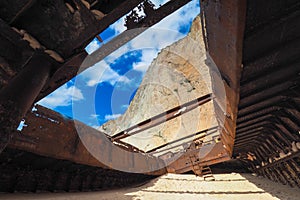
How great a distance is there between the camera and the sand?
194 inches

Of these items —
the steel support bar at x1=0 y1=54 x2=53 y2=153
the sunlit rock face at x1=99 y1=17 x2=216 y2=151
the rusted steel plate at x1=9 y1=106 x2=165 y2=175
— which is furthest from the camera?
the sunlit rock face at x1=99 y1=17 x2=216 y2=151

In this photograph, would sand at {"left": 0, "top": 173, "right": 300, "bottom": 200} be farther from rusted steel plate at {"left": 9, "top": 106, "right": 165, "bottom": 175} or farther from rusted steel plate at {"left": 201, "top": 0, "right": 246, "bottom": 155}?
rusted steel plate at {"left": 201, "top": 0, "right": 246, "bottom": 155}

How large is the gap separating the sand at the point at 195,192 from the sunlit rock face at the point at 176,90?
17.2 m

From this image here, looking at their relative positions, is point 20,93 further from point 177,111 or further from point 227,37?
point 177,111

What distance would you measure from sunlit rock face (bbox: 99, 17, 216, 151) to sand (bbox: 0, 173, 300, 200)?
17.2 meters


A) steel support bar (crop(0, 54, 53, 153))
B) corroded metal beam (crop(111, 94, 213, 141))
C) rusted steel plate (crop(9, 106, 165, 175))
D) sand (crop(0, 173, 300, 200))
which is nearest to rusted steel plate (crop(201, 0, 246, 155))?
corroded metal beam (crop(111, 94, 213, 141))

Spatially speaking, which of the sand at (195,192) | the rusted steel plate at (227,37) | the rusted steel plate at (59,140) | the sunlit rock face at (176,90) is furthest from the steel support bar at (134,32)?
the sunlit rock face at (176,90)

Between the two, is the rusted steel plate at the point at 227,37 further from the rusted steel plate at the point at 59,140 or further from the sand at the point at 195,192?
the sand at the point at 195,192

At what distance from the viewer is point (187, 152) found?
10281 millimetres

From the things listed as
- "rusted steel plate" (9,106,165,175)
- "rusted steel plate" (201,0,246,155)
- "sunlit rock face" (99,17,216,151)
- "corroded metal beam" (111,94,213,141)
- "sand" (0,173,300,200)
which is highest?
"sunlit rock face" (99,17,216,151)

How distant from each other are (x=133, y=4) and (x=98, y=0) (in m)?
0.35

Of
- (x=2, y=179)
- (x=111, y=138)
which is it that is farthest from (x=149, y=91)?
(x=2, y=179)

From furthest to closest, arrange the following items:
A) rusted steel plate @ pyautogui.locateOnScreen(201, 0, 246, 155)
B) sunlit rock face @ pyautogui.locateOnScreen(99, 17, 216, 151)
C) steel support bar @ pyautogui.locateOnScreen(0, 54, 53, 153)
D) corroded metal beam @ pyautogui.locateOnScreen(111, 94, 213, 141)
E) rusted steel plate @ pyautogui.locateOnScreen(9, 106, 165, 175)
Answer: sunlit rock face @ pyautogui.locateOnScreen(99, 17, 216, 151), corroded metal beam @ pyautogui.locateOnScreen(111, 94, 213, 141), rusted steel plate @ pyautogui.locateOnScreen(9, 106, 165, 175), rusted steel plate @ pyautogui.locateOnScreen(201, 0, 246, 155), steel support bar @ pyautogui.locateOnScreen(0, 54, 53, 153)

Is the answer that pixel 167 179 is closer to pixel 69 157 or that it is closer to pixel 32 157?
pixel 69 157
